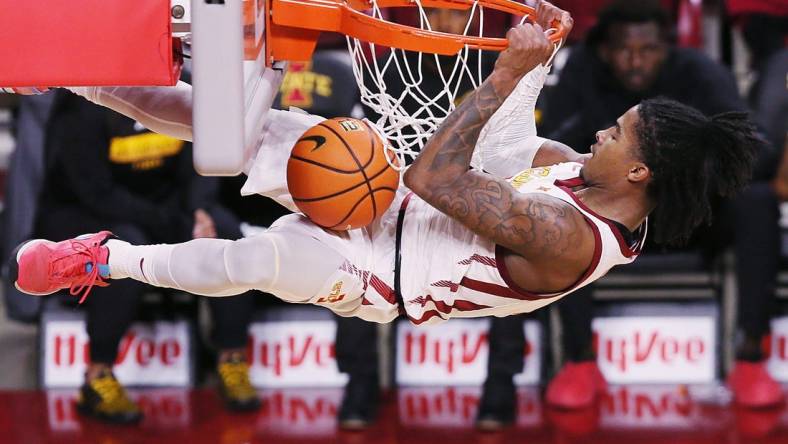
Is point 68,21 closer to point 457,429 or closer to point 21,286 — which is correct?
point 21,286

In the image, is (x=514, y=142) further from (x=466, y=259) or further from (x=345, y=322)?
(x=345, y=322)

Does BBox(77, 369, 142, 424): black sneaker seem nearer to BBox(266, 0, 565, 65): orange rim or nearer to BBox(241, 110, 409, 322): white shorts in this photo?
BBox(241, 110, 409, 322): white shorts

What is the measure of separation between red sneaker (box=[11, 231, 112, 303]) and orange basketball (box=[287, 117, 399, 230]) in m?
0.65

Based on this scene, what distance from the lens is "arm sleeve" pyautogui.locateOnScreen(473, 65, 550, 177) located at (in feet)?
12.7

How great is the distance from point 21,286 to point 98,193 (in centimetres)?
194

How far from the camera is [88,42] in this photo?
3.19m

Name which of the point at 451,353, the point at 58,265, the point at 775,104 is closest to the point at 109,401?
the point at 451,353

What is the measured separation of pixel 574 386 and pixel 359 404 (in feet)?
3.24

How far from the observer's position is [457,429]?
5.43 meters

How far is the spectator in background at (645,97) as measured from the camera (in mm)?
5574

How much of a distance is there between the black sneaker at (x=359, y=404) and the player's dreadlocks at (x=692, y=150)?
7.44 ft

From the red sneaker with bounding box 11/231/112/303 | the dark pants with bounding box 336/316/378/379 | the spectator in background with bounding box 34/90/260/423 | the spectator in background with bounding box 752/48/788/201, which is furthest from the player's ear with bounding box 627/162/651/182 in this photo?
the spectator in background with bounding box 34/90/260/423

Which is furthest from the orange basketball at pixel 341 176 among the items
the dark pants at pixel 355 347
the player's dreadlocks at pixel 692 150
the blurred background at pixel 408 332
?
the dark pants at pixel 355 347

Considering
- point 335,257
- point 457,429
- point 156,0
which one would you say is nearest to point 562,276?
point 335,257
